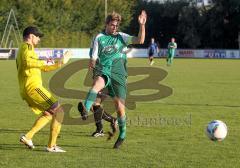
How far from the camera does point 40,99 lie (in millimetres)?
8453

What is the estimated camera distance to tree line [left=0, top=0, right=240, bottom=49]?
6512cm

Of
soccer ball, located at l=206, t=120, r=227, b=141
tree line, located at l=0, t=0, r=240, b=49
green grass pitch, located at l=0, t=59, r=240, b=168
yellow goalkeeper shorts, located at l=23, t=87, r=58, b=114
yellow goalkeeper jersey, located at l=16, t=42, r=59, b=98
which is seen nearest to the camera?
green grass pitch, located at l=0, t=59, r=240, b=168

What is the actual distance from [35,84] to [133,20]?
70429mm

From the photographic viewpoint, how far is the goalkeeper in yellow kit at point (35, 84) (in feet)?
27.3

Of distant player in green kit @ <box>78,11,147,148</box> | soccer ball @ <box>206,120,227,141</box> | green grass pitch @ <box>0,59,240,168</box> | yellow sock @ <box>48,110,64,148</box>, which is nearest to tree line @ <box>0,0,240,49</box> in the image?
green grass pitch @ <box>0,59,240,168</box>

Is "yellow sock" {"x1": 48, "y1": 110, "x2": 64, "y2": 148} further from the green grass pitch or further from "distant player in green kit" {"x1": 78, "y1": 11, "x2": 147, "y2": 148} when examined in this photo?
"distant player in green kit" {"x1": 78, "y1": 11, "x2": 147, "y2": 148}

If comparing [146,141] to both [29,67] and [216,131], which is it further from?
[29,67]

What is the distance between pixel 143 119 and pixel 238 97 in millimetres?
5941

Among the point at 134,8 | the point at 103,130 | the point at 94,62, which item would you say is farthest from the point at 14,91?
the point at 134,8

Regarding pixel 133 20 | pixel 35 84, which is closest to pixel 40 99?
pixel 35 84

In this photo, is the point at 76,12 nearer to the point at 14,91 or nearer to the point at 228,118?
the point at 14,91

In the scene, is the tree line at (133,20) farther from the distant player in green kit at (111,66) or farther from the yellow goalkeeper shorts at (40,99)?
the yellow goalkeeper shorts at (40,99)

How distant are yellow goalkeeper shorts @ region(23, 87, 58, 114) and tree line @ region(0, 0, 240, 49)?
54.2 m

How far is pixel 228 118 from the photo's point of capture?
12.5 m
